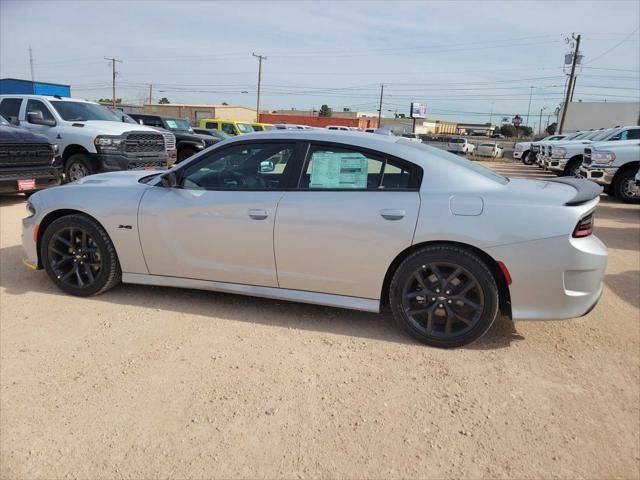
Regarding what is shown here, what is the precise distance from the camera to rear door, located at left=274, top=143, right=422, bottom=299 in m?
3.45

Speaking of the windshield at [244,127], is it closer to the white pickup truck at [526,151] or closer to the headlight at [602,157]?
the white pickup truck at [526,151]

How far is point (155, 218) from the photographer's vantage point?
397 centimetres

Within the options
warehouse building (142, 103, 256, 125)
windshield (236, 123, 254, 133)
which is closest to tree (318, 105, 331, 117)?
warehouse building (142, 103, 256, 125)

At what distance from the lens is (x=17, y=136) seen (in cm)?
826

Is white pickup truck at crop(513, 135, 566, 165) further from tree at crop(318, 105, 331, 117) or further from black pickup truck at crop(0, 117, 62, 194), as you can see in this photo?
tree at crop(318, 105, 331, 117)

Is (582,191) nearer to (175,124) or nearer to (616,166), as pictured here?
(616,166)

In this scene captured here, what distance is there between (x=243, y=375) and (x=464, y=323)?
5.13 ft

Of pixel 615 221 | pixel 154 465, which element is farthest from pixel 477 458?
pixel 615 221

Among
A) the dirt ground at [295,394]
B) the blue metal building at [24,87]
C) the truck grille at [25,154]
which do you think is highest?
the blue metal building at [24,87]

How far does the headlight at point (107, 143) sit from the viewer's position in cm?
966

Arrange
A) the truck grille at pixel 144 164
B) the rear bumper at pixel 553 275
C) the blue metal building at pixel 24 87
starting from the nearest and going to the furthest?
the rear bumper at pixel 553 275 → the truck grille at pixel 144 164 → the blue metal building at pixel 24 87

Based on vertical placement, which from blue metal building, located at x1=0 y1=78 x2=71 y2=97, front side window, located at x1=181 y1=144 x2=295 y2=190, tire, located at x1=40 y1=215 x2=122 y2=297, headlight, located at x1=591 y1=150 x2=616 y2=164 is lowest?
tire, located at x1=40 y1=215 x2=122 y2=297

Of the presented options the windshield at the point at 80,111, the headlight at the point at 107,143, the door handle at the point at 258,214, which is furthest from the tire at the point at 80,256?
the windshield at the point at 80,111

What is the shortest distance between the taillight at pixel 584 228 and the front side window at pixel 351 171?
112 centimetres
